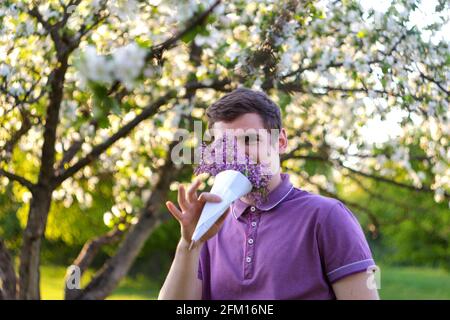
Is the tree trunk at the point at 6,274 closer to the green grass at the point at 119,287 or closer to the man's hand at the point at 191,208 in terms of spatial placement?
the man's hand at the point at 191,208

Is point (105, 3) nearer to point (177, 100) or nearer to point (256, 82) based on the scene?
point (256, 82)

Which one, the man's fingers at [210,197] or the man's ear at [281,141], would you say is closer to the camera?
the man's fingers at [210,197]

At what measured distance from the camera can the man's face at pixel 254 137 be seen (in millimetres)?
2242

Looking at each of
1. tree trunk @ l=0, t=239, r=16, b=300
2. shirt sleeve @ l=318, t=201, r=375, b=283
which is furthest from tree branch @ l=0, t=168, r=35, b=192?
shirt sleeve @ l=318, t=201, r=375, b=283

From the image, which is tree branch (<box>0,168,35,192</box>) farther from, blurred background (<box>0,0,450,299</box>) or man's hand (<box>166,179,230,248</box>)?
man's hand (<box>166,179,230,248</box>)

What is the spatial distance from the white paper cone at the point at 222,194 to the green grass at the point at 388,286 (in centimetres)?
1288

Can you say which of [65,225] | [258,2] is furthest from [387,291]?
[258,2]

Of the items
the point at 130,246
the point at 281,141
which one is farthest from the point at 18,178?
the point at 281,141

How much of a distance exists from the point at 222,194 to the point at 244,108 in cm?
35

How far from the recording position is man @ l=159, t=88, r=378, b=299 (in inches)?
81.8

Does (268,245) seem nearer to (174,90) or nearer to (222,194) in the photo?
(222,194)

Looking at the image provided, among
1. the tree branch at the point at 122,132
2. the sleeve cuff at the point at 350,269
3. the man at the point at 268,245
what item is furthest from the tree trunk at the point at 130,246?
the sleeve cuff at the point at 350,269

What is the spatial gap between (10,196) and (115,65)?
152 inches

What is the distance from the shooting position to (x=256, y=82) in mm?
3869
